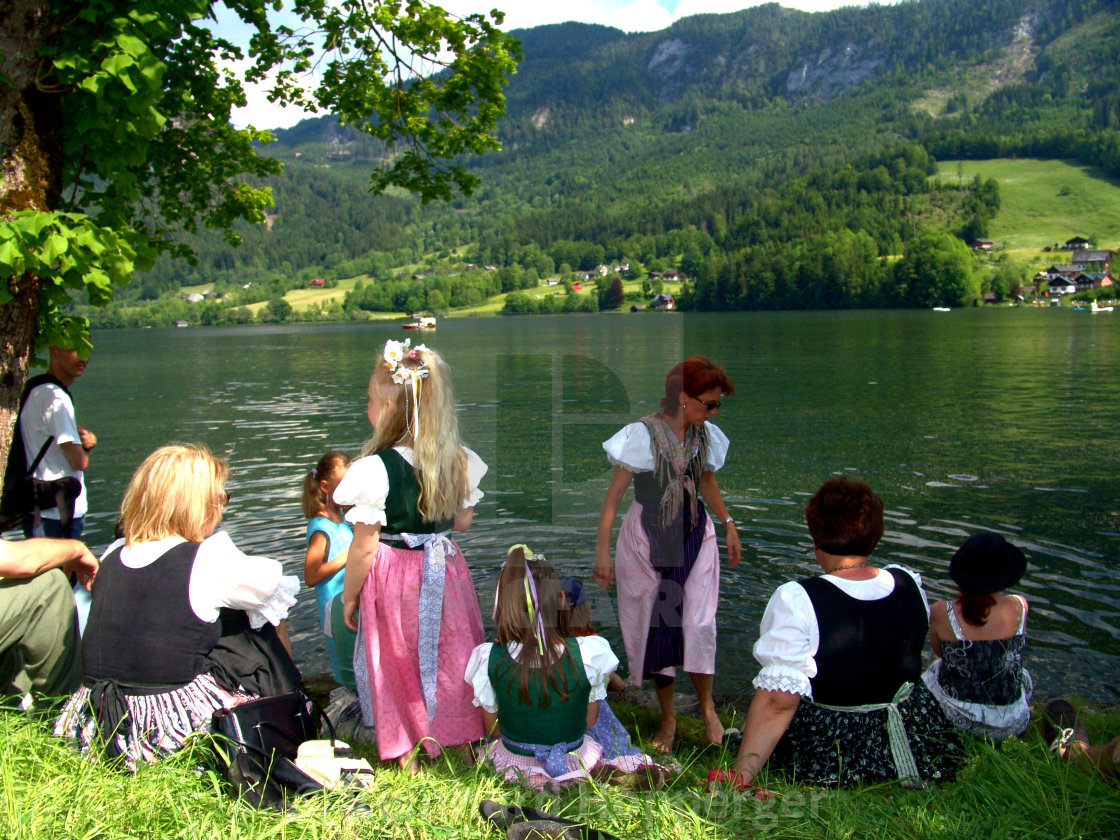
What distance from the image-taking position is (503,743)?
4305 millimetres

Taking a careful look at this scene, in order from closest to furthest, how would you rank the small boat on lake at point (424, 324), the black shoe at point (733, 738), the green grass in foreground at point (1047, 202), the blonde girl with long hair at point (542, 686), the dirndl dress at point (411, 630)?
the blonde girl with long hair at point (542, 686) → the dirndl dress at point (411, 630) → the black shoe at point (733, 738) → the small boat on lake at point (424, 324) → the green grass in foreground at point (1047, 202)

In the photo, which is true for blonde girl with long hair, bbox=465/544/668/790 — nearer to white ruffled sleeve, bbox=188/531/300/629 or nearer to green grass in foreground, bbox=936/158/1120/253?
white ruffled sleeve, bbox=188/531/300/629

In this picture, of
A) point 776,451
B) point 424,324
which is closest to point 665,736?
point 776,451

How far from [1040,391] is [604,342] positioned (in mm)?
39213

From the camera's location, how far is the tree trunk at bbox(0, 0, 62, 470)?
4477mm

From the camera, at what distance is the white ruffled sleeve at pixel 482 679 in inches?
168


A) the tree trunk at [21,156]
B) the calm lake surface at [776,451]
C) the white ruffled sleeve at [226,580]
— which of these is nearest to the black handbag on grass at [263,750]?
the white ruffled sleeve at [226,580]

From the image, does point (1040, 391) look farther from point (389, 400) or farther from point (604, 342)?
point (604, 342)

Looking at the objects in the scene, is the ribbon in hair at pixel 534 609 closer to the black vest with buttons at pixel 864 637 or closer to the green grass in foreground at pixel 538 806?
the green grass in foreground at pixel 538 806

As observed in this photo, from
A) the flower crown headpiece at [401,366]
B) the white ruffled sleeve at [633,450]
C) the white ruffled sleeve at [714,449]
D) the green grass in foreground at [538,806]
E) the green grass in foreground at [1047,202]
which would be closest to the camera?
the green grass in foreground at [538,806]

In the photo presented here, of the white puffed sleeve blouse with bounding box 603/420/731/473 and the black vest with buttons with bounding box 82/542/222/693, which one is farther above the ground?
the white puffed sleeve blouse with bounding box 603/420/731/473

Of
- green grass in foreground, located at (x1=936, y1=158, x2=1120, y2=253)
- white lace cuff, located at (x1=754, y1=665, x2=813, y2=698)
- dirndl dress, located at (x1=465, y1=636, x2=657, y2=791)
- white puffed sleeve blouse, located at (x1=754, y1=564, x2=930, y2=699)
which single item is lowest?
dirndl dress, located at (x1=465, y1=636, x2=657, y2=791)

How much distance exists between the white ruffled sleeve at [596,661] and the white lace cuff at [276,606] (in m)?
1.47

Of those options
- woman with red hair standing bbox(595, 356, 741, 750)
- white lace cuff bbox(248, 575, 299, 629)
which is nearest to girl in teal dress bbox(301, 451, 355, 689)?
white lace cuff bbox(248, 575, 299, 629)
